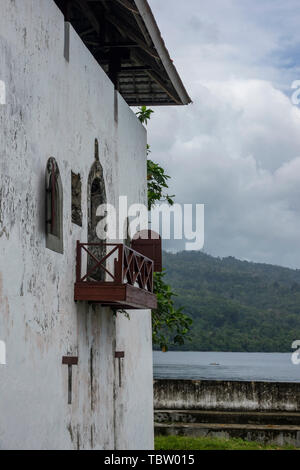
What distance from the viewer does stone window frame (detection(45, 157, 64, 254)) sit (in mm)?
8992

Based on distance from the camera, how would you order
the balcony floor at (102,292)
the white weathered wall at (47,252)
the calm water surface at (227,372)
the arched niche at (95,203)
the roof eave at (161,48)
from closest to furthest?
the white weathered wall at (47,252) → the balcony floor at (102,292) → the arched niche at (95,203) → the roof eave at (161,48) → the calm water surface at (227,372)

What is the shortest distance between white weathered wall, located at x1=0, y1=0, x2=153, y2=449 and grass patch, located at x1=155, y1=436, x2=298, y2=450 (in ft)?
18.2

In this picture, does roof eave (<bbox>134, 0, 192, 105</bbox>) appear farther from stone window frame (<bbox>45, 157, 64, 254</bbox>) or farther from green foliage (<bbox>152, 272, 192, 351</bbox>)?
green foliage (<bbox>152, 272, 192, 351</bbox>)

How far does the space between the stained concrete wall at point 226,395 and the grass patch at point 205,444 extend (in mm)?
2073

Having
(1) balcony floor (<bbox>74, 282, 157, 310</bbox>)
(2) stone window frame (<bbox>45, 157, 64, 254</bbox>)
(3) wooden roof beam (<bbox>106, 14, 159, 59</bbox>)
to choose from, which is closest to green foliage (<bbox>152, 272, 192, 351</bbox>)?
(3) wooden roof beam (<bbox>106, 14, 159, 59</bbox>)

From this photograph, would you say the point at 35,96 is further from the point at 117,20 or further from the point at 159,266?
the point at 159,266

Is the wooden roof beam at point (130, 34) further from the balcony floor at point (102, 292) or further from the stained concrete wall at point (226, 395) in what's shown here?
the stained concrete wall at point (226, 395)

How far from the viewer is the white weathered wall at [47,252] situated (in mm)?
7793

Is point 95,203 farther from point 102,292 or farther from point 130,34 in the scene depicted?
point 130,34

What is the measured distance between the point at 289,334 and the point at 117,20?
124564mm

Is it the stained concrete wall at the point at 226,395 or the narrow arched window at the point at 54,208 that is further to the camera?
the stained concrete wall at the point at 226,395

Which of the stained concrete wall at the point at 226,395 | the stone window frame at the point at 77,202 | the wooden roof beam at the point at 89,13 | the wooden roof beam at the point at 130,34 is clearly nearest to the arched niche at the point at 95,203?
the stone window frame at the point at 77,202

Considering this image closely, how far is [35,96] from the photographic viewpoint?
8734 mm

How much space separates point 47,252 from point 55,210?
1.82 ft
